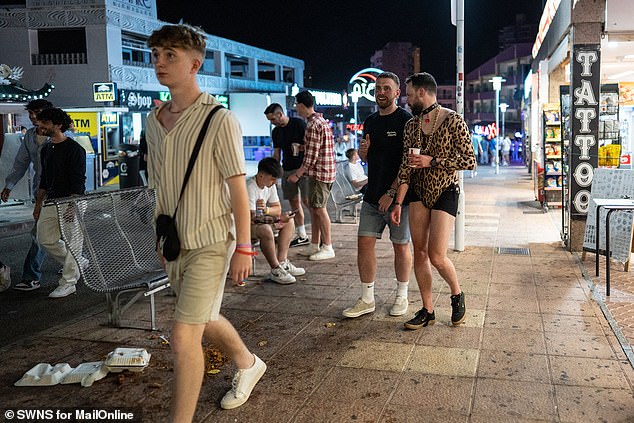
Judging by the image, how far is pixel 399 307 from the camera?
19.3 feet

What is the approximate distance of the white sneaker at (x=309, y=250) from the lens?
898 centimetres

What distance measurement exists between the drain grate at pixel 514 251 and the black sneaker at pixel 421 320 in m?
3.74

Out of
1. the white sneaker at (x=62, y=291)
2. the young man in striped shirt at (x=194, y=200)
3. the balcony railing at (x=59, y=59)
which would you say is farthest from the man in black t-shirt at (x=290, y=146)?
the balcony railing at (x=59, y=59)

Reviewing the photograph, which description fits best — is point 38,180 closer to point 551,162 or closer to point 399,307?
point 399,307

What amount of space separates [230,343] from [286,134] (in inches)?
226

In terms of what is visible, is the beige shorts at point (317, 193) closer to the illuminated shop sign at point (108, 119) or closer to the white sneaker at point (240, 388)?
the white sneaker at point (240, 388)

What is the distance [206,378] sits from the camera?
4438 millimetres

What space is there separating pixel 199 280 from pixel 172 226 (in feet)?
1.03

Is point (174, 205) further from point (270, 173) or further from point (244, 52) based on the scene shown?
point (244, 52)

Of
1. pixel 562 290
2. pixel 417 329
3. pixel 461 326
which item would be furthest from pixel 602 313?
pixel 417 329

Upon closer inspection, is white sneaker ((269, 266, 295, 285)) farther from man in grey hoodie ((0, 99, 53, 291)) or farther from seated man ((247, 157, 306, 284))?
man in grey hoodie ((0, 99, 53, 291))

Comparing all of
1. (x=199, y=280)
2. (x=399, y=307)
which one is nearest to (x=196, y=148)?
(x=199, y=280)

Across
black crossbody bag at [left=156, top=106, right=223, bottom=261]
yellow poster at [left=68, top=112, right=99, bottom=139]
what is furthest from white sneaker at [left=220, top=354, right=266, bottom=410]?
yellow poster at [left=68, top=112, right=99, bottom=139]

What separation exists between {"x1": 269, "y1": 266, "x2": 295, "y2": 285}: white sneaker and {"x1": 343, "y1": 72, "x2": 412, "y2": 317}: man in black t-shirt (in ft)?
4.67
